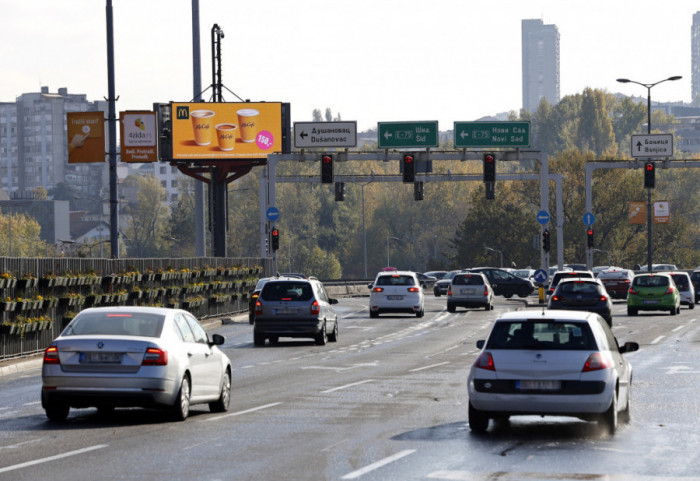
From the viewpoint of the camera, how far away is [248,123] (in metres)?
70.4

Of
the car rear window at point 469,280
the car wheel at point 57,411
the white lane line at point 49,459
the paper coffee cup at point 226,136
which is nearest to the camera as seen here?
the white lane line at point 49,459

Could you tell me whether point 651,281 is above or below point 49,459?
below

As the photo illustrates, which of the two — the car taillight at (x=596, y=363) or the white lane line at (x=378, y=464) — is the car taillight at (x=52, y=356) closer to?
the white lane line at (x=378, y=464)

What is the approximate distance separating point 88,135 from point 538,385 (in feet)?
88.7

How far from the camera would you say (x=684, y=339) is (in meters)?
35.0

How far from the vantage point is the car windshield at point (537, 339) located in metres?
14.8

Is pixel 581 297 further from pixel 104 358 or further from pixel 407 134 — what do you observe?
pixel 104 358

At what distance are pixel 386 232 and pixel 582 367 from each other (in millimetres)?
146920

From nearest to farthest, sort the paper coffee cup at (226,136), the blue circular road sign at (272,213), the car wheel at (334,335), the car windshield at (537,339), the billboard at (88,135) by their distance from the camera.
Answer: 1. the car windshield at (537,339)
2. the car wheel at (334,335)
3. the billboard at (88,135)
4. the blue circular road sign at (272,213)
5. the paper coffee cup at (226,136)

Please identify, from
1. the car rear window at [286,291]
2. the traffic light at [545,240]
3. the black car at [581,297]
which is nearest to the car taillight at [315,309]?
the car rear window at [286,291]

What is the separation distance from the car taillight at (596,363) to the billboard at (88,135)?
2658cm

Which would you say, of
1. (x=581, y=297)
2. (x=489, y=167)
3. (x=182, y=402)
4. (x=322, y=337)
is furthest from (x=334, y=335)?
(x=489, y=167)

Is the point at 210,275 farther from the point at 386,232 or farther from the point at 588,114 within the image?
the point at 588,114

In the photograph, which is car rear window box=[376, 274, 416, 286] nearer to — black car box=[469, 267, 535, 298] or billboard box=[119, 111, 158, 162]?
billboard box=[119, 111, 158, 162]
